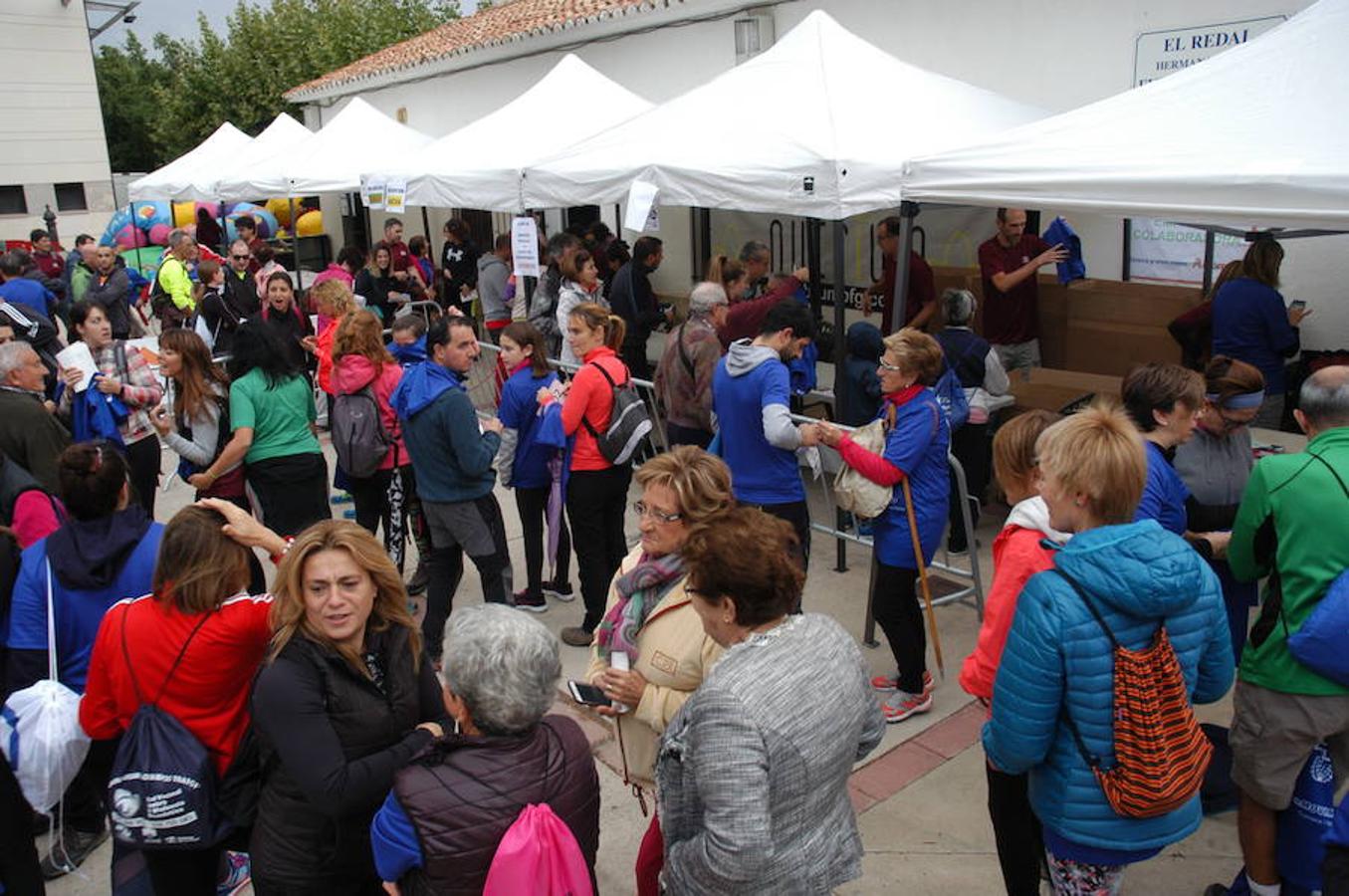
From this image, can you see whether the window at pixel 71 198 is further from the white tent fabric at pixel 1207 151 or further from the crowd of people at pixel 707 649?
the white tent fabric at pixel 1207 151

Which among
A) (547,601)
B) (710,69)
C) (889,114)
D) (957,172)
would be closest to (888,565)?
(957,172)

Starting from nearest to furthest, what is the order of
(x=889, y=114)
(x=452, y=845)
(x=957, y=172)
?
(x=452, y=845), (x=957, y=172), (x=889, y=114)

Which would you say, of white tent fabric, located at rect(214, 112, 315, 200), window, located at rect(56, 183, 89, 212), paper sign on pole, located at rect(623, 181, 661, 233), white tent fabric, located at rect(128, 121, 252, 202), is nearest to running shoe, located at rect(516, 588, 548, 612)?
paper sign on pole, located at rect(623, 181, 661, 233)

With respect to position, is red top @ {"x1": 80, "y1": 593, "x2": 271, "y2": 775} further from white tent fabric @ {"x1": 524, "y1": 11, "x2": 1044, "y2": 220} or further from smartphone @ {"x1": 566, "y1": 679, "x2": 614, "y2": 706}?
white tent fabric @ {"x1": 524, "y1": 11, "x2": 1044, "y2": 220}

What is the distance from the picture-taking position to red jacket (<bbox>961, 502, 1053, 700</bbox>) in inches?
104

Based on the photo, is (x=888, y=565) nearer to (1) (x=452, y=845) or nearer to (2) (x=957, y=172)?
(2) (x=957, y=172)

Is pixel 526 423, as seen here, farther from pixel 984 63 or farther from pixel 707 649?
pixel 984 63

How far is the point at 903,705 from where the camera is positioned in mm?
4422

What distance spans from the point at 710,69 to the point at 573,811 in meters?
10.7

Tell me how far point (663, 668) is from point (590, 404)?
8.38 ft

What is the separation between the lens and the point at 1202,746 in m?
2.44

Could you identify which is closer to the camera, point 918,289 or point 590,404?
point 590,404

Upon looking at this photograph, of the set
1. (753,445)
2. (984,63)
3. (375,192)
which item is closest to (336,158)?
(375,192)

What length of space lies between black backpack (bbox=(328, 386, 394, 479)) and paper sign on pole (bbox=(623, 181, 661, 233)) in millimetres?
2138
